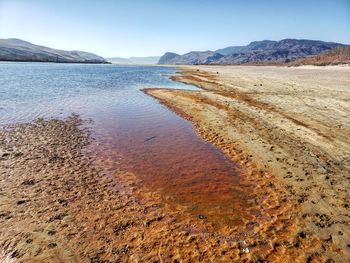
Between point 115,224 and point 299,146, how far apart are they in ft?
34.7

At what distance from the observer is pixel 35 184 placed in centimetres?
968

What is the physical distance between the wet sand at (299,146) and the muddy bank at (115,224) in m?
0.41

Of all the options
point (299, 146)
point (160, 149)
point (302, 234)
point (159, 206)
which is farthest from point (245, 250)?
point (299, 146)

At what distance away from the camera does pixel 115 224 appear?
752 cm

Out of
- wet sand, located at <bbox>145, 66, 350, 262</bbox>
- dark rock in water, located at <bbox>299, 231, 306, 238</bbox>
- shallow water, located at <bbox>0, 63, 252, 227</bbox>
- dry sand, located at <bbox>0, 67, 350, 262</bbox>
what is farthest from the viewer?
shallow water, located at <bbox>0, 63, 252, 227</bbox>

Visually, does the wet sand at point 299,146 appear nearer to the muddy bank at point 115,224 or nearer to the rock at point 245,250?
the muddy bank at point 115,224

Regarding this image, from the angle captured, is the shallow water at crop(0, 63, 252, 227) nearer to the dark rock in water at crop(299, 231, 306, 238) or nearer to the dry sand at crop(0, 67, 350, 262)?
the dry sand at crop(0, 67, 350, 262)

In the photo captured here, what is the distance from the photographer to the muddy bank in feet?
21.1

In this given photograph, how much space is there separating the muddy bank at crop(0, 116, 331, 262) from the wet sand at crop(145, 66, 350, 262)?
41 cm

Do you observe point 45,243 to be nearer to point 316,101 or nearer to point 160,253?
point 160,253

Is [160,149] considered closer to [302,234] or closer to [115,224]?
[115,224]

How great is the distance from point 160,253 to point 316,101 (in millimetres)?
23863

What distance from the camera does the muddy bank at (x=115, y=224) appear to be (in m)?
6.42

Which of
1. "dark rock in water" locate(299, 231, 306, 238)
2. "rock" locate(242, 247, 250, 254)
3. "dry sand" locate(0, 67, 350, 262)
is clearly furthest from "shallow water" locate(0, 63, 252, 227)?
"dark rock in water" locate(299, 231, 306, 238)
